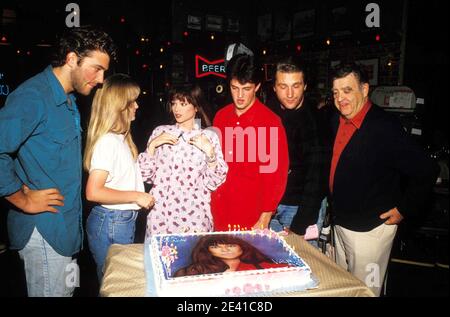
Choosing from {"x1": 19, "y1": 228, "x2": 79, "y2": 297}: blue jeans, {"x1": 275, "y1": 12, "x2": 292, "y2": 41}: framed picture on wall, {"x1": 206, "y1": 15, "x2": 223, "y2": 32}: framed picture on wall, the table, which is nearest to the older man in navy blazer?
the table

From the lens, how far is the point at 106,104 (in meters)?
2.12

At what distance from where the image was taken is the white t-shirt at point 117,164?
6.39ft

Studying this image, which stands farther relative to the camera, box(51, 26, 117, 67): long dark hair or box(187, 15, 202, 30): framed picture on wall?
box(187, 15, 202, 30): framed picture on wall

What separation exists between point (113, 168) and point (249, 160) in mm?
952

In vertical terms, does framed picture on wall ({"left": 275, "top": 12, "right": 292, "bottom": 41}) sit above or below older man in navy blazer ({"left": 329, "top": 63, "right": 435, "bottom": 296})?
above

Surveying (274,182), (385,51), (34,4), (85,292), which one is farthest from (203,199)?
(385,51)

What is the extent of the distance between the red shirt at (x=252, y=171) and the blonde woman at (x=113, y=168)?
64cm

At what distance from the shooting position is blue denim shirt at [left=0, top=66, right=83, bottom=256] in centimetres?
166

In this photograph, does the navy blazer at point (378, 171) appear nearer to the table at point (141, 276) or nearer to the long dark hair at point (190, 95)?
the table at point (141, 276)

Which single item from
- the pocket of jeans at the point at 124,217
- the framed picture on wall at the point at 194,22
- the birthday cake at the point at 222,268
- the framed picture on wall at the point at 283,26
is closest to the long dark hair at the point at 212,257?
the birthday cake at the point at 222,268

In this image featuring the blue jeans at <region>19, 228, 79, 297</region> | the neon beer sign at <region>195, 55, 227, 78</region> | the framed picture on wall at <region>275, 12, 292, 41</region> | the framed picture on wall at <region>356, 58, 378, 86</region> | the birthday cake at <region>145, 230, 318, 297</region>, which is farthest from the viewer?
the framed picture on wall at <region>275, 12, 292, 41</region>

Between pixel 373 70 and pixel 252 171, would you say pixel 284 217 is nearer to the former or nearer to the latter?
pixel 252 171

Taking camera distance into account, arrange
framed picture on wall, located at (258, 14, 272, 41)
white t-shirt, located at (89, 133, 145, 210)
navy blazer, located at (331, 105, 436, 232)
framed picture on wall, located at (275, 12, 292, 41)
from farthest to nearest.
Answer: framed picture on wall, located at (258, 14, 272, 41) → framed picture on wall, located at (275, 12, 292, 41) → navy blazer, located at (331, 105, 436, 232) → white t-shirt, located at (89, 133, 145, 210)

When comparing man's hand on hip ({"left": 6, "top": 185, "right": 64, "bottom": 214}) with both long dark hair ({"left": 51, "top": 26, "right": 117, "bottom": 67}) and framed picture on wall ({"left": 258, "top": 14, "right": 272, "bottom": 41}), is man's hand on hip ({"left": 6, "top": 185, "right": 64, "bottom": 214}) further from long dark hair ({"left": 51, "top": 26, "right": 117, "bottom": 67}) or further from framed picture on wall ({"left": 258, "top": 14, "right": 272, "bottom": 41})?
framed picture on wall ({"left": 258, "top": 14, "right": 272, "bottom": 41})
